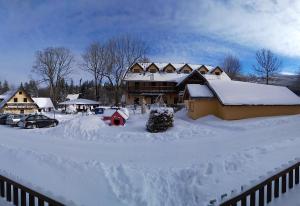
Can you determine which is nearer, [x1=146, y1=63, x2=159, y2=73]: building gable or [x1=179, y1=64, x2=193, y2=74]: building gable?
[x1=146, y1=63, x2=159, y2=73]: building gable

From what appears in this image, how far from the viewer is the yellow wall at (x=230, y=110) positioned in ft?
88.2

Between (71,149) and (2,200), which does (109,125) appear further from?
(2,200)

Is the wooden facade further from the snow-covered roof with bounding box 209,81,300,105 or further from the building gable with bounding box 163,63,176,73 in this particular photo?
the snow-covered roof with bounding box 209,81,300,105

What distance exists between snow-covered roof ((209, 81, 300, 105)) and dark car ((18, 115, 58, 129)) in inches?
645

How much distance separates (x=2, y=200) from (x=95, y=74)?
193ft

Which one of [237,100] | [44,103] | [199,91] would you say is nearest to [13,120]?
[199,91]

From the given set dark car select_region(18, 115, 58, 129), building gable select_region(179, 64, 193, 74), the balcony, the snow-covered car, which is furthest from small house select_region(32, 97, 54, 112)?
dark car select_region(18, 115, 58, 129)

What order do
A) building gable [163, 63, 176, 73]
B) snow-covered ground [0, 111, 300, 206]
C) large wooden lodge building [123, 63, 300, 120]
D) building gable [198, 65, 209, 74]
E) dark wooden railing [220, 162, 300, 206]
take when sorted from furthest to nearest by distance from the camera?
building gable [198, 65, 209, 74]
building gable [163, 63, 176, 73]
large wooden lodge building [123, 63, 300, 120]
snow-covered ground [0, 111, 300, 206]
dark wooden railing [220, 162, 300, 206]

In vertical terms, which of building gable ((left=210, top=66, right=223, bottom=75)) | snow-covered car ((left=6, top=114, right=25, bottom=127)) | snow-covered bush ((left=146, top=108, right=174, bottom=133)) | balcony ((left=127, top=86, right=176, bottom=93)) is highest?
building gable ((left=210, top=66, right=223, bottom=75))

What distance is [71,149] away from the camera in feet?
49.2

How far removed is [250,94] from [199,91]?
5.09 m

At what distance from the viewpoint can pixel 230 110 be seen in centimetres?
2680

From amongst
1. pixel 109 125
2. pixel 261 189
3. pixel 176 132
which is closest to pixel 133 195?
pixel 261 189

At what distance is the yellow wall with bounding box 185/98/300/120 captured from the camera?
2689cm
